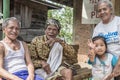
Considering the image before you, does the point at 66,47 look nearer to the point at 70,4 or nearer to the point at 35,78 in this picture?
the point at 35,78

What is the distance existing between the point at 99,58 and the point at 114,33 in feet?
1.27

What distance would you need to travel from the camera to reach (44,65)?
13.5ft

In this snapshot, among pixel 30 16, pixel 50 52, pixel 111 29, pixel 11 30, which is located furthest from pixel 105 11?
pixel 30 16

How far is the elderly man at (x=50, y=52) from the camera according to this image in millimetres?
4176

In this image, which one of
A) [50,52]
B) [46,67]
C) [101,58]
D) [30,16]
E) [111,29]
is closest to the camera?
[111,29]

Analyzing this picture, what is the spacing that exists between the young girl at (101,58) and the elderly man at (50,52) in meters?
0.56

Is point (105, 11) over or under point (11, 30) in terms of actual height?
over

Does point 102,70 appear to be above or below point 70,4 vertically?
below

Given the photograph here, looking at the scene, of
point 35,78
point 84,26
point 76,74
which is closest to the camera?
point 35,78

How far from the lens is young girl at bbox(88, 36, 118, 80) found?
12.0 feet

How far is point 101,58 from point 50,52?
832 mm

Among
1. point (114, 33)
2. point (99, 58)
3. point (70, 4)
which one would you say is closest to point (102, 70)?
point (99, 58)

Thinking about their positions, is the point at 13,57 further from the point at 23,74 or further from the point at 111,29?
the point at 111,29

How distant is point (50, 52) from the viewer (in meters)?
4.25
